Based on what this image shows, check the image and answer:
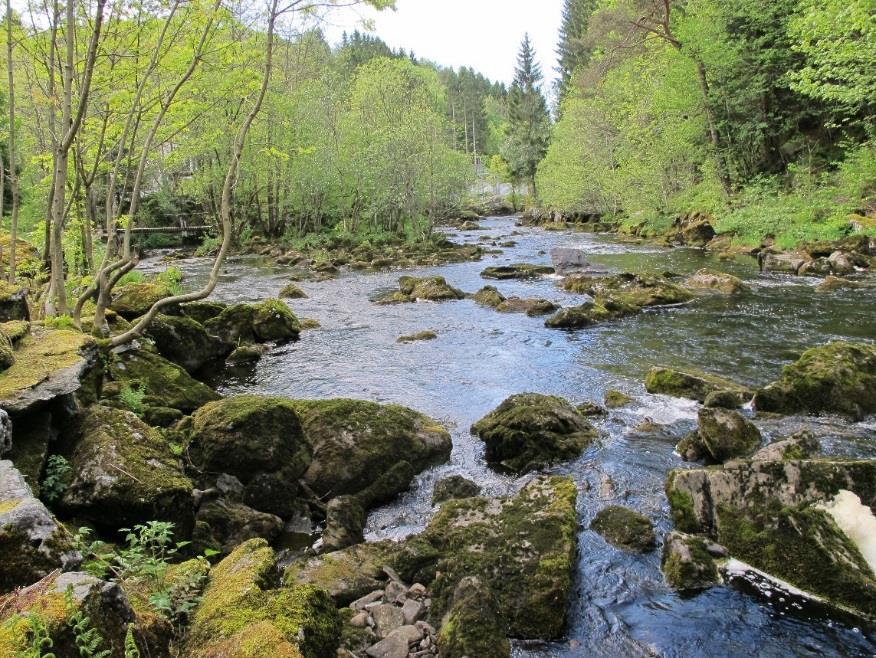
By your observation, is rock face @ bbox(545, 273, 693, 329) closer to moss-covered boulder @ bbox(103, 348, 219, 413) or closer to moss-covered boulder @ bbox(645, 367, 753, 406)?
moss-covered boulder @ bbox(645, 367, 753, 406)

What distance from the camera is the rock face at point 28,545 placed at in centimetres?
320

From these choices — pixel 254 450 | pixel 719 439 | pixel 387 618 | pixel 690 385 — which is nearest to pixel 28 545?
pixel 387 618

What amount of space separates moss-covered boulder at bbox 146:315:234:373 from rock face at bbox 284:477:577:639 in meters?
8.89

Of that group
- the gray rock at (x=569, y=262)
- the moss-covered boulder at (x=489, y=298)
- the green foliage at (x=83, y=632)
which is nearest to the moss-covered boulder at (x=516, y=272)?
the gray rock at (x=569, y=262)

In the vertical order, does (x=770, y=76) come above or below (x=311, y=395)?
above

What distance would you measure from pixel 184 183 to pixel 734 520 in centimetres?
4229

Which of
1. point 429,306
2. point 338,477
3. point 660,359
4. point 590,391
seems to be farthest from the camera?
point 429,306

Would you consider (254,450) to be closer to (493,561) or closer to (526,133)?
(493,561)

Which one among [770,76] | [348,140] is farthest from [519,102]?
Answer: [770,76]

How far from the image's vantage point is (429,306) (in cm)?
2131

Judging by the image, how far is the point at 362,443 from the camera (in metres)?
8.23

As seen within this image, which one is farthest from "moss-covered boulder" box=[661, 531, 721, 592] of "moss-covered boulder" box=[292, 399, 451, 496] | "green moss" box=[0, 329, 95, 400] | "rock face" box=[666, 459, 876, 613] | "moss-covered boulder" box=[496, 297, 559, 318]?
"moss-covered boulder" box=[496, 297, 559, 318]

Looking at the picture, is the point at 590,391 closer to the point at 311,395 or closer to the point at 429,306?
the point at 311,395

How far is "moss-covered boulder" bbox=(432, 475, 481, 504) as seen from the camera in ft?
24.9
